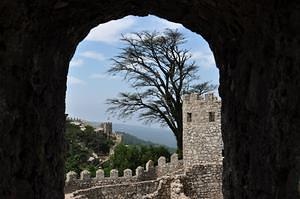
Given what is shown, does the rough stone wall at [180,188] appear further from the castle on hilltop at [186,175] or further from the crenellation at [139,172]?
the crenellation at [139,172]

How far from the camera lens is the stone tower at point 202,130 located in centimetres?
1942

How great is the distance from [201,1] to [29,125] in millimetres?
1491

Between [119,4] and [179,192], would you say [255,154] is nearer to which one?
[119,4]

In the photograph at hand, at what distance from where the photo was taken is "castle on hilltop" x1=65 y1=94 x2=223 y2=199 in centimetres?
1435

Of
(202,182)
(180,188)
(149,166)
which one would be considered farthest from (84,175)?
(180,188)

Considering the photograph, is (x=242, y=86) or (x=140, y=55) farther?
(x=140, y=55)

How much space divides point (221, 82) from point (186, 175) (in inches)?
415

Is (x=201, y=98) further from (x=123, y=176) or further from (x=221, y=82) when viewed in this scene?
(x=221, y=82)

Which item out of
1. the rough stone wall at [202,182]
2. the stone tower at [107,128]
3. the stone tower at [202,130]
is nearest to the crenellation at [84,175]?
the stone tower at [202,130]

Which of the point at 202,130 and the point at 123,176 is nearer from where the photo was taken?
the point at 123,176

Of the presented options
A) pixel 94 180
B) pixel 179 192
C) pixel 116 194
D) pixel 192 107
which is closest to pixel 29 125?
pixel 179 192

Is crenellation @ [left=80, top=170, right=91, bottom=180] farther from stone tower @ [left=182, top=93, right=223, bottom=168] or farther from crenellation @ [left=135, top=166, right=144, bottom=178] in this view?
stone tower @ [left=182, top=93, right=223, bottom=168]

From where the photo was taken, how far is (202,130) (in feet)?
65.0

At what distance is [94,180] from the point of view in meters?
17.5
